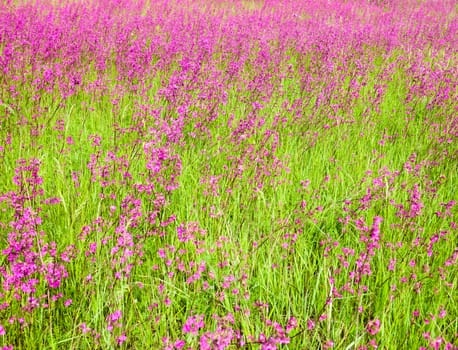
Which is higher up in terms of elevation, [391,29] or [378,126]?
[391,29]

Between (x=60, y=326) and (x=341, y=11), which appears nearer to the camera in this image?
(x=60, y=326)

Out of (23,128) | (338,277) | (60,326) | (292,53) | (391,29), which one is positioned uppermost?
(391,29)

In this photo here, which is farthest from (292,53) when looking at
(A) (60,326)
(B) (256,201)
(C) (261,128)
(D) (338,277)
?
(A) (60,326)

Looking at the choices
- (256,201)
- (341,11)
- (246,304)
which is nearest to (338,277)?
(246,304)

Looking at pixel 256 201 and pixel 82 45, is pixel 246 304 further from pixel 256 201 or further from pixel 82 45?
pixel 82 45

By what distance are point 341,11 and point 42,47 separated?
8.09m

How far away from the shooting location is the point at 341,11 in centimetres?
1003

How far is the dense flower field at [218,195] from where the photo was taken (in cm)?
161

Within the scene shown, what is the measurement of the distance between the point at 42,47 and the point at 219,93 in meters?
2.43

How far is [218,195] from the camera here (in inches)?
98.5

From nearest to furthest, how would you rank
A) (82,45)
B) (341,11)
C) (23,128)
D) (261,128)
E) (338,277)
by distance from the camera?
(338,277) → (23,128) → (261,128) → (82,45) → (341,11)

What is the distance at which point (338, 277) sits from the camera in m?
1.97

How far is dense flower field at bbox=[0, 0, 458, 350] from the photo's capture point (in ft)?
5.28

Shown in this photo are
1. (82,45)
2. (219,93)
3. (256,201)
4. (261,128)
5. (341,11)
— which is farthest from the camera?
(341,11)
